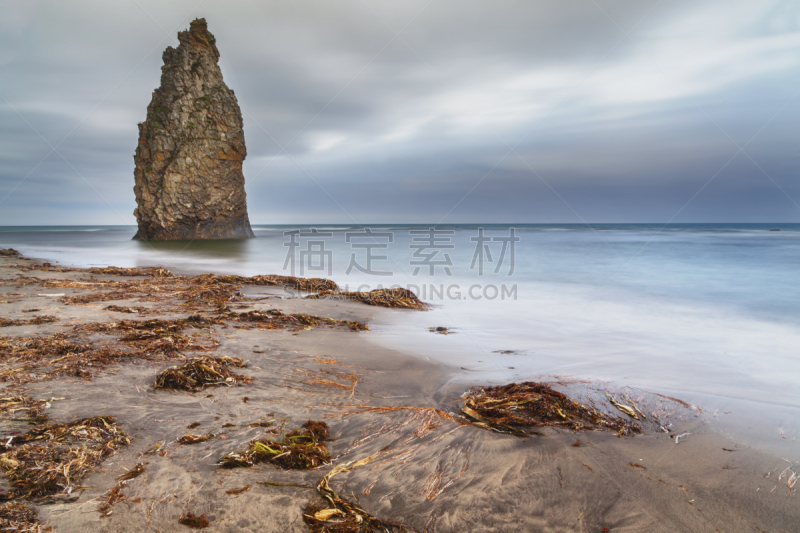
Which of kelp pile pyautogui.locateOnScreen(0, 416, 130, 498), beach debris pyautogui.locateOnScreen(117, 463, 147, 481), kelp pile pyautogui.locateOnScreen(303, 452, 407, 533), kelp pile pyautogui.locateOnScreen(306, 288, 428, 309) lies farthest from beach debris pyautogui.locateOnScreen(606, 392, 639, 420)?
kelp pile pyautogui.locateOnScreen(306, 288, 428, 309)

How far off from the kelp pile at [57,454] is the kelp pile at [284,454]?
0.64 metres

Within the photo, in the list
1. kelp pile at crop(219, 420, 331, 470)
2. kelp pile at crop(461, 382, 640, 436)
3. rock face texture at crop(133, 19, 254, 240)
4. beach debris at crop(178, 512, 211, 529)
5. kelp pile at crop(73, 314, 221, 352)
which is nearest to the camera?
beach debris at crop(178, 512, 211, 529)

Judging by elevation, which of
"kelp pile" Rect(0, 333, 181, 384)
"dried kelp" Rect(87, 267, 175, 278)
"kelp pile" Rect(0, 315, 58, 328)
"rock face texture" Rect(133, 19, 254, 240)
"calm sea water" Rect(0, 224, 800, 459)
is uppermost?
"rock face texture" Rect(133, 19, 254, 240)

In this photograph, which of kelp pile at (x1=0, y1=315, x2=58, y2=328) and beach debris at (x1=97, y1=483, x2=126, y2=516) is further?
kelp pile at (x1=0, y1=315, x2=58, y2=328)

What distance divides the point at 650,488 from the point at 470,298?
6.22 metres

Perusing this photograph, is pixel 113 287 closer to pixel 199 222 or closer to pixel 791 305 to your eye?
pixel 791 305

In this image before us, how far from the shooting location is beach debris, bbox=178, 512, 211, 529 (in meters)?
1.56

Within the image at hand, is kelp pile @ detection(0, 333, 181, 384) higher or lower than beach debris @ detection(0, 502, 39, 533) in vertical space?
higher

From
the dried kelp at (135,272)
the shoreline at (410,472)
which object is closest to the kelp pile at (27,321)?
the shoreline at (410,472)

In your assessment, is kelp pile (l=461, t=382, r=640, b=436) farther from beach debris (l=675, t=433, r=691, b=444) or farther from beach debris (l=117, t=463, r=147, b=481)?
beach debris (l=117, t=463, r=147, b=481)

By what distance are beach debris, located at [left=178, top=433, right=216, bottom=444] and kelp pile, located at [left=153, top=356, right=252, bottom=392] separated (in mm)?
759

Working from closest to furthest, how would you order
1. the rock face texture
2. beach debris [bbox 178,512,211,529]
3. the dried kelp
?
1. beach debris [bbox 178,512,211,529]
2. the dried kelp
3. the rock face texture

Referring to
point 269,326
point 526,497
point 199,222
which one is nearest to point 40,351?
point 269,326

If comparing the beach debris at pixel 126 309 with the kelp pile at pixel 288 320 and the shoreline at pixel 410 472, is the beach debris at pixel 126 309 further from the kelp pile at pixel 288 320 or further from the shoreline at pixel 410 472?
the shoreline at pixel 410 472
